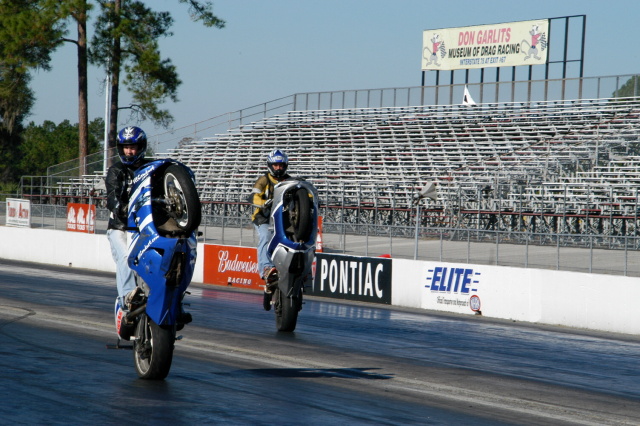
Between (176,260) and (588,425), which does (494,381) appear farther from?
(176,260)

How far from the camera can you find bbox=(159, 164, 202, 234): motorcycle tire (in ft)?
22.9

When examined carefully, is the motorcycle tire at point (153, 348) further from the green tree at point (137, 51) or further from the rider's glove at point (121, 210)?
the green tree at point (137, 51)

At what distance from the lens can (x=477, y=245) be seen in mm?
18016

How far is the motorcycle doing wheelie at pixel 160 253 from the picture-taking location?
23.1 ft

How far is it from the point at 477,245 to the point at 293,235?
780 cm

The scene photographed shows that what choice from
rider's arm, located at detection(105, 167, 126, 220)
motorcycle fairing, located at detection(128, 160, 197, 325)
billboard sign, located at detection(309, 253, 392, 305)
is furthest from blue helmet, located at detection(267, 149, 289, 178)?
billboard sign, located at detection(309, 253, 392, 305)

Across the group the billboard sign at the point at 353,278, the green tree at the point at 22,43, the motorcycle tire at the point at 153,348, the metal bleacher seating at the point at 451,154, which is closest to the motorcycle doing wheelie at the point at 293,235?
the motorcycle tire at the point at 153,348

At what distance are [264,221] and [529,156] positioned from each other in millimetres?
22215

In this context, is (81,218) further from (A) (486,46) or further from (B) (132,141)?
(A) (486,46)

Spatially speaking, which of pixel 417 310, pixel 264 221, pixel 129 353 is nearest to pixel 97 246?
pixel 417 310

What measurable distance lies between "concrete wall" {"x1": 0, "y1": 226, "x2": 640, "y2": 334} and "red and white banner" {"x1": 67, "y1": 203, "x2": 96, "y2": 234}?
11328 mm

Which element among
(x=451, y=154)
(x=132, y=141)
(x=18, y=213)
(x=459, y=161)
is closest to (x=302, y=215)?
(x=132, y=141)

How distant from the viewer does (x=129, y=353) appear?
357 inches

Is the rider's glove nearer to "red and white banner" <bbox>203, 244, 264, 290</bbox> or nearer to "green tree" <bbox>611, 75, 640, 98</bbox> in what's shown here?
"red and white banner" <bbox>203, 244, 264, 290</bbox>
